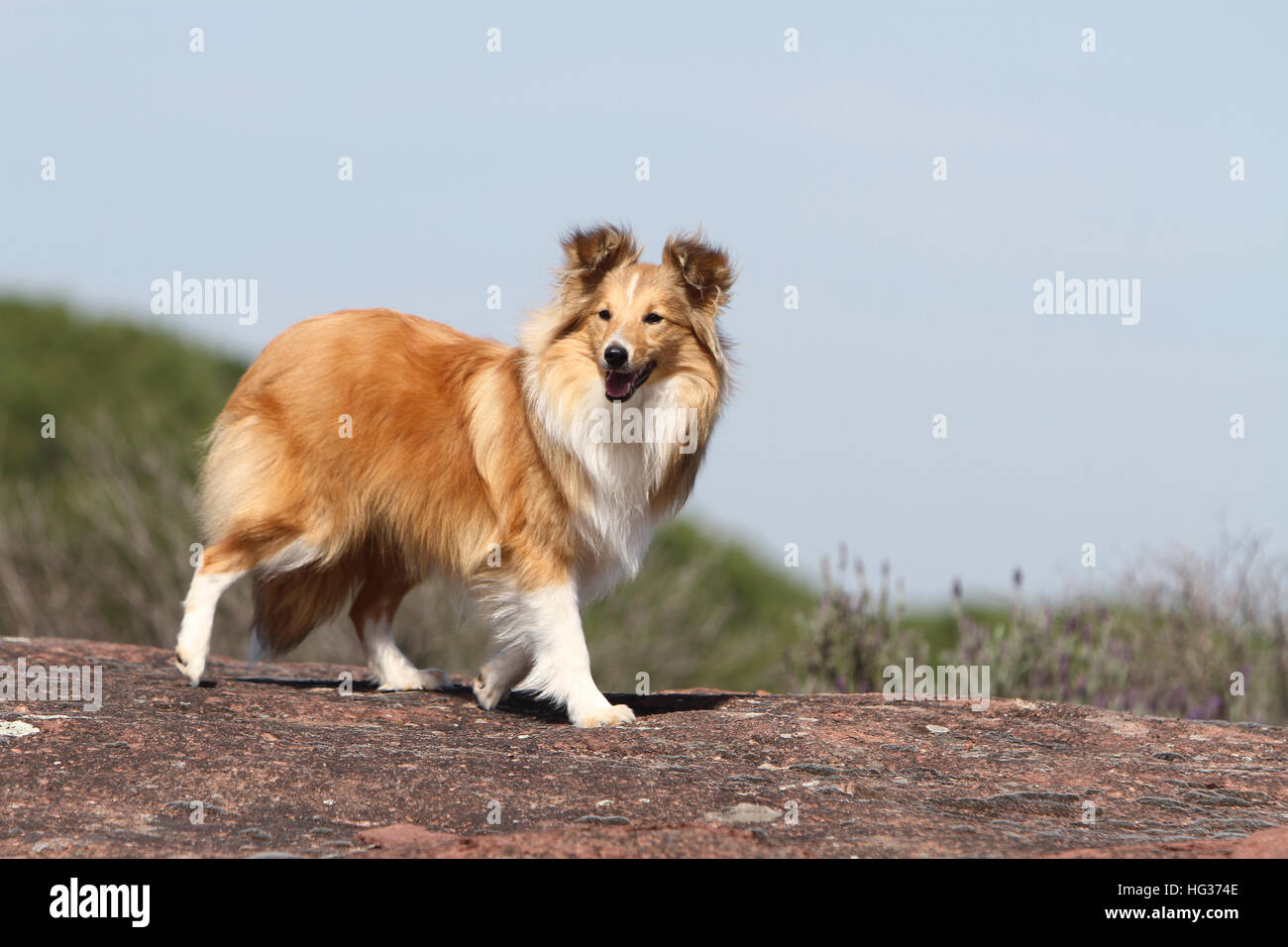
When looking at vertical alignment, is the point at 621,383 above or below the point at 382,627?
above

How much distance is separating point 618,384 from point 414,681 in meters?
2.35

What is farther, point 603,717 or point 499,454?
point 499,454

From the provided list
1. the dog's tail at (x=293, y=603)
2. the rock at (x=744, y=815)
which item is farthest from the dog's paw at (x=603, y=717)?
the dog's tail at (x=293, y=603)

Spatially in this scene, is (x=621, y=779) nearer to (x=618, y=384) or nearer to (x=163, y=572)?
(x=618, y=384)

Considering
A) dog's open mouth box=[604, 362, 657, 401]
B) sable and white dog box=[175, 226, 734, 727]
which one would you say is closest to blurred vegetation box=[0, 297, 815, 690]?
sable and white dog box=[175, 226, 734, 727]

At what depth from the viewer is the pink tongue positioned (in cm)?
709

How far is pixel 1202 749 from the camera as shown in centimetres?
714

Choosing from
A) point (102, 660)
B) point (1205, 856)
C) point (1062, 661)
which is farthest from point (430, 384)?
point (1062, 661)

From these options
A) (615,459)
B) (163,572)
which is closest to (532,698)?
(615,459)

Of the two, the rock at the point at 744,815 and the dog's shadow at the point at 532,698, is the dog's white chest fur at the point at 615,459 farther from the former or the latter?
the rock at the point at 744,815

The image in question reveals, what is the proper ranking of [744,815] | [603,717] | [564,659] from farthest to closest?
1. [564,659]
2. [603,717]
3. [744,815]

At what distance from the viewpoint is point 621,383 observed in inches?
280

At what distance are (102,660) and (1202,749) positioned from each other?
20.3ft
